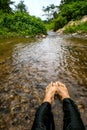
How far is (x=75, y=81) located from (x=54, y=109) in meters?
1.44

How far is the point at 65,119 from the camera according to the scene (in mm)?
2646

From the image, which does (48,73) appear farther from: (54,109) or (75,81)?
(54,109)

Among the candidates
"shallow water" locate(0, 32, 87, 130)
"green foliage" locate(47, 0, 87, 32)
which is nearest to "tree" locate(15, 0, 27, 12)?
"green foliage" locate(47, 0, 87, 32)

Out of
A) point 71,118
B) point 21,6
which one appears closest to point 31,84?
point 71,118

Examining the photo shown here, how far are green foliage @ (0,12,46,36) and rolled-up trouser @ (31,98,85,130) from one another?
17148 mm

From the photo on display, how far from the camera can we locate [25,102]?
12.1 feet

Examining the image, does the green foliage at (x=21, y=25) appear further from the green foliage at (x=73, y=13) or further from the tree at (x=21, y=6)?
the tree at (x=21, y=6)

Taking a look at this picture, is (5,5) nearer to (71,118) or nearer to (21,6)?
(71,118)

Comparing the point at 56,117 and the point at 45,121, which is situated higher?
the point at 45,121

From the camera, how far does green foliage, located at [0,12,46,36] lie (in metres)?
20.1

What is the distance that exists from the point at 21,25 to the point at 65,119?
63.5 feet

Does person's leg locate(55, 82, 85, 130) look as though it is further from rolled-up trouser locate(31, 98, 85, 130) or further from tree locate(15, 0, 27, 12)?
tree locate(15, 0, 27, 12)

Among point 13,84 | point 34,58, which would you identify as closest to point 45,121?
point 13,84

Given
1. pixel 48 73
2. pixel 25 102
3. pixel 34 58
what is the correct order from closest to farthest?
pixel 25 102 → pixel 48 73 → pixel 34 58
